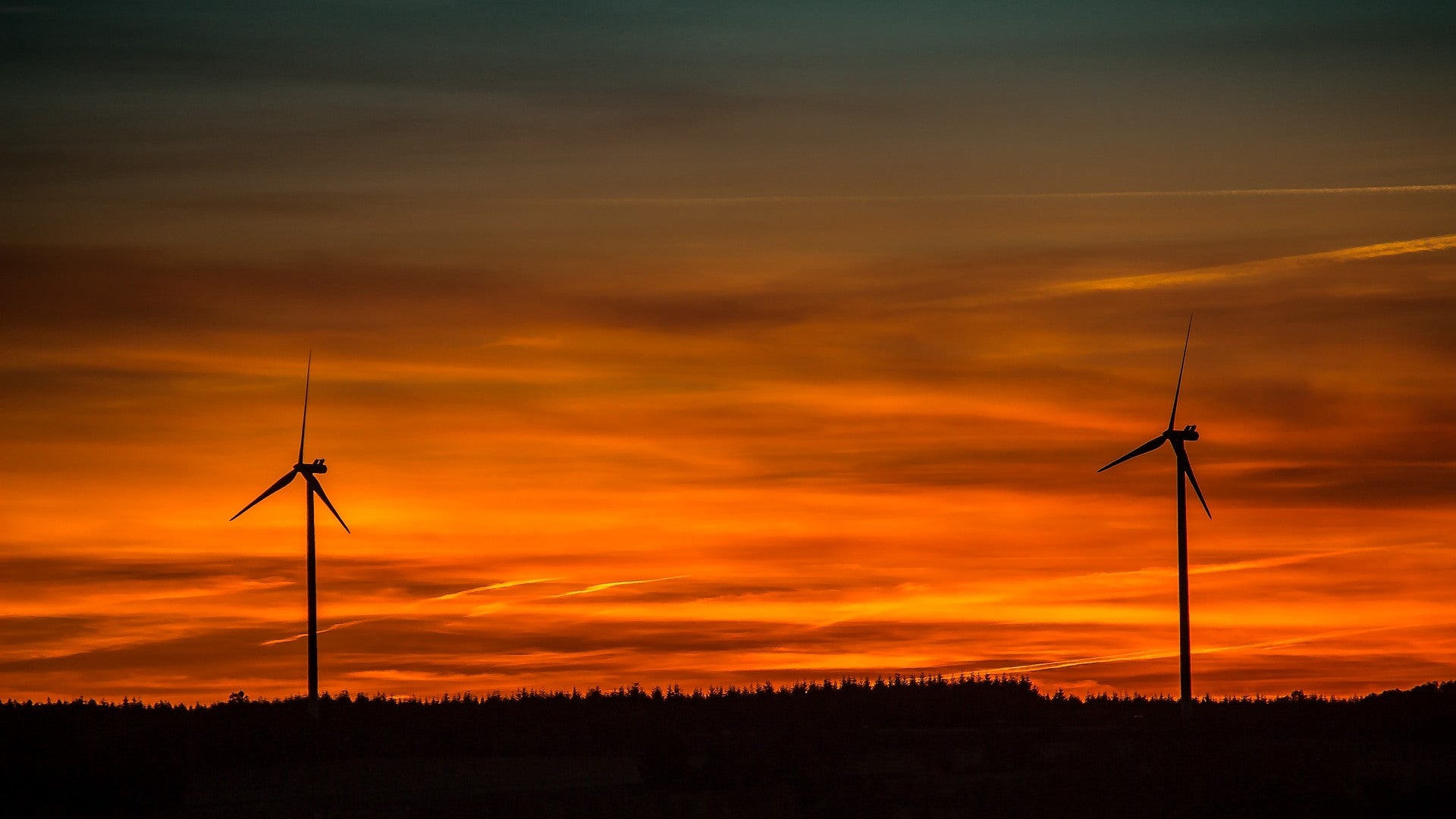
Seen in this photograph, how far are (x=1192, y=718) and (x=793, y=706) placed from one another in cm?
2619

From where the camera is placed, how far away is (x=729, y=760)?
64812 mm

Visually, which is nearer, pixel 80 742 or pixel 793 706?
pixel 80 742

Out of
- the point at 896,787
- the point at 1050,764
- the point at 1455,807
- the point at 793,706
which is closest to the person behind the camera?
the point at 1455,807

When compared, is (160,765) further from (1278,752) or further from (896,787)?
(1278,752)

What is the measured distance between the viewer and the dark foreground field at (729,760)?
184 feet

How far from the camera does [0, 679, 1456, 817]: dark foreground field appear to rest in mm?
55969

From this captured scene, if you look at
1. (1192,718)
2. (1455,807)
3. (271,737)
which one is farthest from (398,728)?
(1455,807)

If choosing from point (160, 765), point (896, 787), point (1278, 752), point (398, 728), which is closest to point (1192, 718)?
point (1278, 752)

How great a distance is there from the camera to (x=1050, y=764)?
65.4 meters

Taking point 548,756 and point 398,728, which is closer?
point 548,756

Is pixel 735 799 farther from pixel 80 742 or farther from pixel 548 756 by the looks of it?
pixel 80 742

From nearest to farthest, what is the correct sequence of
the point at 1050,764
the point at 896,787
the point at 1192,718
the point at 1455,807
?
the point at 1455,807
the point at 896,787
the point at 1050,764
the point at 1192,718

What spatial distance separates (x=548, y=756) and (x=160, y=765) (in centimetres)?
1848

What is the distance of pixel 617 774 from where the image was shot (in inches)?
2628
